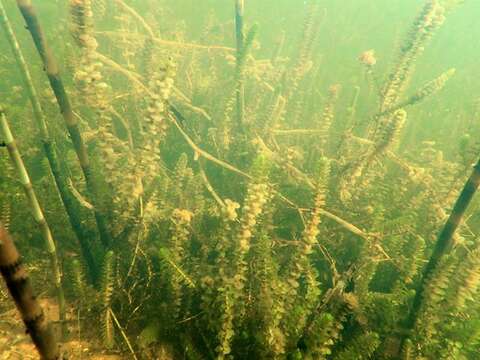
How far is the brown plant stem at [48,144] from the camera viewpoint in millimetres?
1962

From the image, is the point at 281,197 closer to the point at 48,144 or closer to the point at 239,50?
the point at 48,144

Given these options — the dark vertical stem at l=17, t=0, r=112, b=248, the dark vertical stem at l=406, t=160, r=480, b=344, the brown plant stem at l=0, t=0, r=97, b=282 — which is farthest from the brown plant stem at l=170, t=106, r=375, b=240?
the brown plant stem at l=0, t=0, r=97, b=282

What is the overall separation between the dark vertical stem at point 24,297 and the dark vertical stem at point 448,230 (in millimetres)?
2128

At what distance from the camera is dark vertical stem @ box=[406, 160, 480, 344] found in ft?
6.51

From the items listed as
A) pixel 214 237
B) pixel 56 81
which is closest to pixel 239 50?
pixel 214 237

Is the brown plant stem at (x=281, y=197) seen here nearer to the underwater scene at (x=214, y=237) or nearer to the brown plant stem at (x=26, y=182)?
the underwater scene at (x=214, y=237)

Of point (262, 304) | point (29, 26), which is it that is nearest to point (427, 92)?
point (262, 304)

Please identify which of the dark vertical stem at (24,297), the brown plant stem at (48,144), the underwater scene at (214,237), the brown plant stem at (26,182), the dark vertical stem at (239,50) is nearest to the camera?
the dark vertical stem at (24,297)

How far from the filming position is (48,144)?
237 centimetres

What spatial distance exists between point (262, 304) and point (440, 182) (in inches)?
122

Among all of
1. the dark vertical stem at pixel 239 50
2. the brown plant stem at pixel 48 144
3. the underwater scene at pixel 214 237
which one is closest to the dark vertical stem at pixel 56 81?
the underwater scene at pixel 214 237

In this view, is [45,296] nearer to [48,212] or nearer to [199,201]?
[48,212]

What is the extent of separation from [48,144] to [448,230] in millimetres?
2608

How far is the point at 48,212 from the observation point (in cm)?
321
